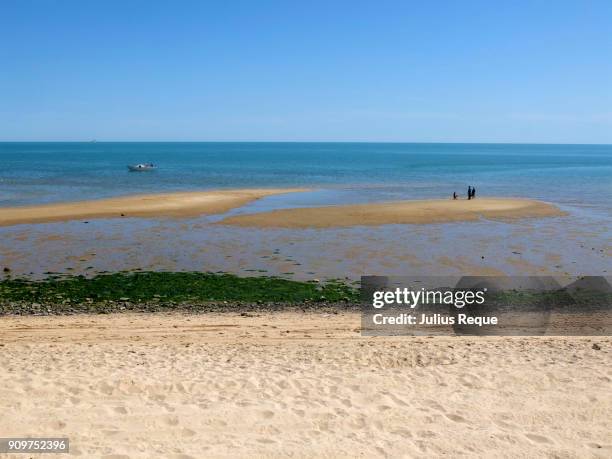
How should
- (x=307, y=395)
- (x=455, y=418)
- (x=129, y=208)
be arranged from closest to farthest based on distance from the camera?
(x=455, y=418) < (x=307, y=395) < (x=129, y=208)

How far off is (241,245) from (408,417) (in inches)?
773

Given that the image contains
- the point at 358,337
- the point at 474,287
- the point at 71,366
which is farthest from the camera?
the point at 474,287

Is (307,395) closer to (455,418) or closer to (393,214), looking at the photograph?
(455,418)

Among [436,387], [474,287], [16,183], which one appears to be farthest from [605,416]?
[16,183]

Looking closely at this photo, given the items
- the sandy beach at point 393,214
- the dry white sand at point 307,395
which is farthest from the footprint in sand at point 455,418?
the sandy beach at point 393,214

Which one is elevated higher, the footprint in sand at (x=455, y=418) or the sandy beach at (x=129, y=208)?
the sandy beach at (x=129, y=208)

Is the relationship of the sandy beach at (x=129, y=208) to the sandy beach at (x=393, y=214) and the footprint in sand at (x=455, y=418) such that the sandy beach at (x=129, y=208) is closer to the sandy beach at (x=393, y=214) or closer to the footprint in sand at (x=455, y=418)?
the sandy beach at (x=393, y=214)

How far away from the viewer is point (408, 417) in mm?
9125

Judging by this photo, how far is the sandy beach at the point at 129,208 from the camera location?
124 feet

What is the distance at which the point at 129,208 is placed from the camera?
4250cm

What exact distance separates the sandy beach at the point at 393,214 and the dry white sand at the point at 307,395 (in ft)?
70.5

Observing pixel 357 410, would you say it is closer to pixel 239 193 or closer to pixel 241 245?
pixel 241 245

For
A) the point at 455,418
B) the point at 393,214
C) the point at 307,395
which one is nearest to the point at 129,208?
the point at 393,214

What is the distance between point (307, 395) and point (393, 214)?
1189 inches
